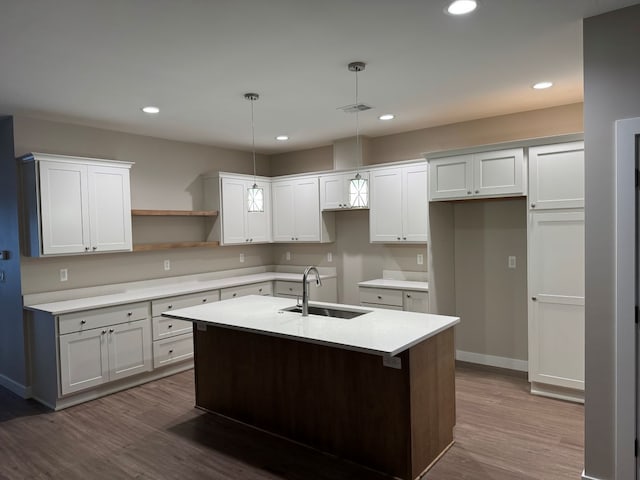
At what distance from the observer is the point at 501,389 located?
411 centimetres


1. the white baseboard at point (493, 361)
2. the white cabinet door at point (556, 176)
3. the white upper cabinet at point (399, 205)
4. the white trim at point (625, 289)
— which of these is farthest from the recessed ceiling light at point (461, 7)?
the white baseboard at point (493, 361)

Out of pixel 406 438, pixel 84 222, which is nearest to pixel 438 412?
pixel 406 438

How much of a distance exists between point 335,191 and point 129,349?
2.95 metres

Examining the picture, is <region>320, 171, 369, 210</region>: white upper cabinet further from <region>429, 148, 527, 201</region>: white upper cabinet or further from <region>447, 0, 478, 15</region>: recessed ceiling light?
<region>447, 0, 478, 15</region>: recessed ceiling light

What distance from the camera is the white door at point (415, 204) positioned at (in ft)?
15.7

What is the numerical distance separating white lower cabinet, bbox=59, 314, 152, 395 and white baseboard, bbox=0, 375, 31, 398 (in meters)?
0.62

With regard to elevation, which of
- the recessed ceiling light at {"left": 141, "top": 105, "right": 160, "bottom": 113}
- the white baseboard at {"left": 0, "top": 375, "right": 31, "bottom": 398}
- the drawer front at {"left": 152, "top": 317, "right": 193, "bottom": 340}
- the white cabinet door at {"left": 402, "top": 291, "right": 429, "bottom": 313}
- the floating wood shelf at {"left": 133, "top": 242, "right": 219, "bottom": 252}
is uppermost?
the recessed ceiling light at {"left": 141, "top": 105, "right": 160, "bottom": 113}

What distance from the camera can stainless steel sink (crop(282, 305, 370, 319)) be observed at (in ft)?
11.1

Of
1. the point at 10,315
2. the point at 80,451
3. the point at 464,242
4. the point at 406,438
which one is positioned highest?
the point at 464,242

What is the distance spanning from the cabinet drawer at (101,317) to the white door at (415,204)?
2871 millimetres

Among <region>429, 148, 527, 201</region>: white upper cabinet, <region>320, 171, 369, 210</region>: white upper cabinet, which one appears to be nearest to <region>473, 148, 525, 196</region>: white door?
<region>429, 148, 527, 201</region>: white upper cabinet

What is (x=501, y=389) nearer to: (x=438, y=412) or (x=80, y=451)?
(x=438, y=412)

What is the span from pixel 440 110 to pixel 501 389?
107 inches

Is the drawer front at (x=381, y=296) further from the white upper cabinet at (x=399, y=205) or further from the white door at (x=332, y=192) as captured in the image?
the white door at (x=332, y=192)
